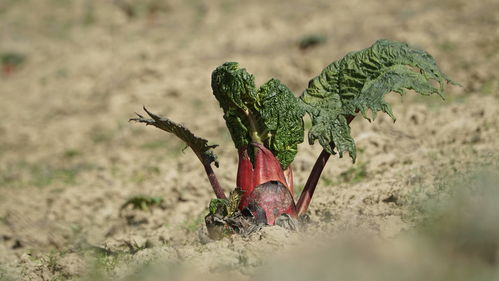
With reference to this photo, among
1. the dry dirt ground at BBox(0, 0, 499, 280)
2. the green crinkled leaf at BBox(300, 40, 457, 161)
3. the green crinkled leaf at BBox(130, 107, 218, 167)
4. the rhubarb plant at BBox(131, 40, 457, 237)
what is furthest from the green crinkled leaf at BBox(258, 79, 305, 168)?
the dry dirt ground at BBox(0, 0, 499, 280)

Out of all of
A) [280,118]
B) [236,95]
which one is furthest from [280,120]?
[236,95]

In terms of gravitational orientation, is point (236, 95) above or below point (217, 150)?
below

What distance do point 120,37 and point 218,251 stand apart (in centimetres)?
1084

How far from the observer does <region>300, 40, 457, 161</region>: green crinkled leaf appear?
4035 mm

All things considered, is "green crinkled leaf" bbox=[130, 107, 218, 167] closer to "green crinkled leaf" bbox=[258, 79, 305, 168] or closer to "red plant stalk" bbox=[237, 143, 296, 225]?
"red plant stalk" bbox=[237, 143, 296, 225]

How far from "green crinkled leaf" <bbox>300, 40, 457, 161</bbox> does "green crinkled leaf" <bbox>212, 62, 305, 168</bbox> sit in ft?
0.47

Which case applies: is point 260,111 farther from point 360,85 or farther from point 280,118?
point 360,85

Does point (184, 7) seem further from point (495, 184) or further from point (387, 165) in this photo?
point (495, 184)

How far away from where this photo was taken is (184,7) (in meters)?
14.6

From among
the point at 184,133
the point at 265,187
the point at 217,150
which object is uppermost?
the point at 217,150

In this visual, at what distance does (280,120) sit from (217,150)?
12.3 ft

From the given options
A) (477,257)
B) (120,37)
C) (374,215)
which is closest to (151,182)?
(374,215)

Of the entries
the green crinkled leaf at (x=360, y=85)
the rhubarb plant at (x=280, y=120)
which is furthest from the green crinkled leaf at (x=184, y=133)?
the green crinkled leaf at (x=360, y=85)

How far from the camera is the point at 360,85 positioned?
166 inches
